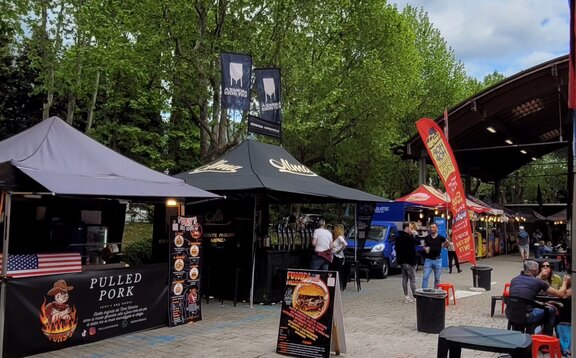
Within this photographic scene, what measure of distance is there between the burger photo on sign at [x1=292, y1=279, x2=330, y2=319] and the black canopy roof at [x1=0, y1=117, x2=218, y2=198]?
2.61 meters

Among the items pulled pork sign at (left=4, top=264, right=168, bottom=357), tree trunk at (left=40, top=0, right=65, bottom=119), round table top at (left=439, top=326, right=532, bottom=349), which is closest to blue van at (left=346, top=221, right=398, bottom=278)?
pulled pork sign at (left=4, top=264, right=168, bottom=357)

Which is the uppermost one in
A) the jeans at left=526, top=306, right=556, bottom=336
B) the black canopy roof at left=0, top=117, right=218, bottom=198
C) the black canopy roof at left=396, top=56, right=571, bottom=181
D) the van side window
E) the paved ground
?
the black canopy roof at left=396, top=56, right=571, bottom=181

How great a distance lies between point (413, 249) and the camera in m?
10.9

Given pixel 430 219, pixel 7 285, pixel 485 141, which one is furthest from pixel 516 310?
pixel 485 141

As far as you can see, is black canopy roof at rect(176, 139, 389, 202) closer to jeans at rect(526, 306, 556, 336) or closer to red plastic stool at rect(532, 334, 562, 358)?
jeans at rect(526, 306, 556, 336)

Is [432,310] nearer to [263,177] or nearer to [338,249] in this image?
[338,249]

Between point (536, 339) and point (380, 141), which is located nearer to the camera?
point (536, 339)

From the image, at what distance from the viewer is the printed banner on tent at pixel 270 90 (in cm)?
1186

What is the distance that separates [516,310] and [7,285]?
21.3 ft

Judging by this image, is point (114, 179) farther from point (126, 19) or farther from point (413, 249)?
point (126, 19)

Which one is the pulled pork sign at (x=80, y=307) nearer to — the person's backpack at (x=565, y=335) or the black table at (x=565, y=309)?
the person's backpack at (x=565, y=335)

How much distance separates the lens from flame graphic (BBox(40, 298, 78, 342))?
6453 millimetres

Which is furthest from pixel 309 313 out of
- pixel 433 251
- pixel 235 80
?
pixel 235 80

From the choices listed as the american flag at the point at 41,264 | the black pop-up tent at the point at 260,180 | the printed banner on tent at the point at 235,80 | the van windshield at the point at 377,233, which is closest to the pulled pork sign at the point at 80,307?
the american flag at the point at 41,264
